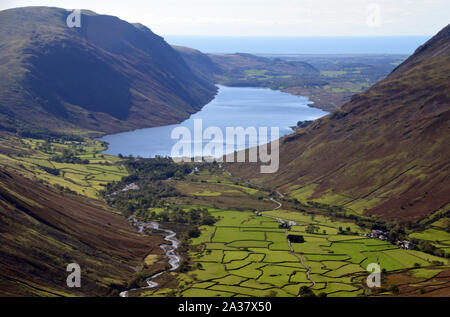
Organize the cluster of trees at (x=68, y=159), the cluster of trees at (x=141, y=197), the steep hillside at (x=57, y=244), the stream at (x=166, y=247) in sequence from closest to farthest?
the steep hillside at (x=57, y=244)
the stream at (x=166, y=247)
the cluster of trees at (x=141, y=197)
the cluster of trees at (x=68, y=159)

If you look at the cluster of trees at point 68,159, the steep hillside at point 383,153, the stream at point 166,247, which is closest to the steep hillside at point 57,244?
the stream at point 166,247

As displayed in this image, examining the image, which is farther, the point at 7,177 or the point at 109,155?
the point at 109,155

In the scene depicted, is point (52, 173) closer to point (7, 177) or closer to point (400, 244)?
point (7, 177)

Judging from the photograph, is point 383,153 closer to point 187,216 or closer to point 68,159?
point 187,216

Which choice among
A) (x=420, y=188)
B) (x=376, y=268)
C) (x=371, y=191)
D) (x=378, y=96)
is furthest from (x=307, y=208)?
(x=378, y=96)

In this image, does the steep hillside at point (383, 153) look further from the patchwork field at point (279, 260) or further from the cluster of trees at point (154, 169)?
the patchwork field at point (279, 260)
